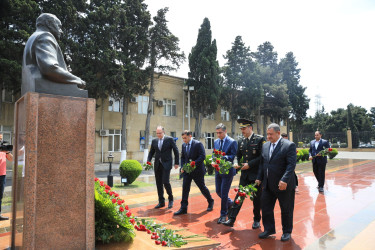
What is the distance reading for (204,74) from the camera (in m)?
23.2

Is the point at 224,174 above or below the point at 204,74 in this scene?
below

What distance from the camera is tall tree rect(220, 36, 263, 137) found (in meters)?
26.4

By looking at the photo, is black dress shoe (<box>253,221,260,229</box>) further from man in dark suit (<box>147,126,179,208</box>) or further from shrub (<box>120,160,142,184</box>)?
shrub (<box>120,160,142,184</box>)

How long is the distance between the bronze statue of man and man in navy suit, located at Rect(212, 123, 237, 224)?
275 centimetres

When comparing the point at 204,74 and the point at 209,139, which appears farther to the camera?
the point at 209,139

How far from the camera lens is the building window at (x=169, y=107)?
24.1 m

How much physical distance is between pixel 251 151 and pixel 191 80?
19.4 m

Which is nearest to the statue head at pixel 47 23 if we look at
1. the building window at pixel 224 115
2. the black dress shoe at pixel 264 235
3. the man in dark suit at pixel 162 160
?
the man in dark suit at pixel 162 160

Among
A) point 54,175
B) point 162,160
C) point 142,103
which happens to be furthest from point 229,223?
point 142,103

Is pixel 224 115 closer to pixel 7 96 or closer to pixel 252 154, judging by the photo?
pixel 7 96

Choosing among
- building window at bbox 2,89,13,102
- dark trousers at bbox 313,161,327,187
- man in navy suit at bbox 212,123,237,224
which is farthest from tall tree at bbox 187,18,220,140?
man in navy suit at bbox 212,123,237,224

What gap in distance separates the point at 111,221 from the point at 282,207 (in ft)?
8.38

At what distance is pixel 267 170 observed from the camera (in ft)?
13.8

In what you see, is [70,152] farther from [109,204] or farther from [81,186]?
[109,204]
